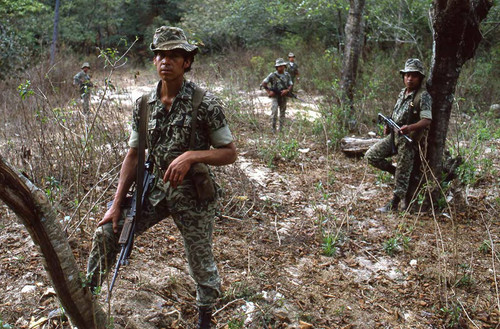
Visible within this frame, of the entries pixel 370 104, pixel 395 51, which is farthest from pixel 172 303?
pixel 395 51

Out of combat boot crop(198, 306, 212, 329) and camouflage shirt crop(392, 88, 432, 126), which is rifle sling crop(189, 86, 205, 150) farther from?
camouflage shirt crop(392, 88, 432, 126)

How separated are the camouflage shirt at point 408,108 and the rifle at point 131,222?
3276mm

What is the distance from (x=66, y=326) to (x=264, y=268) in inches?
63.2

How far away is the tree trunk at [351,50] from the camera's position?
774 cm

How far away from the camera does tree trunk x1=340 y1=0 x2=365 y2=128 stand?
25.4ft

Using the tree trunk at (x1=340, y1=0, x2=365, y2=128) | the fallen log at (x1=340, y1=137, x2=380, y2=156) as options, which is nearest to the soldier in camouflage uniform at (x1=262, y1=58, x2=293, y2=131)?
the tree trunk at (x1=340, y1=0, x2=365, y2=128)

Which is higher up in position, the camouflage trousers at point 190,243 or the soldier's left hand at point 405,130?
the soldier's left hand at point 405,130

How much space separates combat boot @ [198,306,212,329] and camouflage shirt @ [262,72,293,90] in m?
6.90

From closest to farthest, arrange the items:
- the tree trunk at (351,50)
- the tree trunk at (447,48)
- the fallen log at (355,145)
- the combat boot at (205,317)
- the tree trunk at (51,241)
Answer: the tree trunk at (51,241)
the combat boot at (205,317)
the tree trunk at (447,48)
the fallen log at (355,145)
the tree trunk at (351,50)

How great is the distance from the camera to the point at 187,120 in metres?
2.26

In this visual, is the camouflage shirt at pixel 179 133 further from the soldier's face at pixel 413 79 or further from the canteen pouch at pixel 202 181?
the soldier's face at pixel 413 79

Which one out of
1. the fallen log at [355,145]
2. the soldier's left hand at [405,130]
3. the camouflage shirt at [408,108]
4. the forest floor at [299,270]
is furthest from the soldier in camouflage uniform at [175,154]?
the fallen log at [355,145]

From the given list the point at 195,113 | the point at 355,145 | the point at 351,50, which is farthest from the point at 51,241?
the point at 351,50

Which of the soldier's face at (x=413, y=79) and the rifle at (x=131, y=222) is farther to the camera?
the soldier's face at (x=413, y=79)
